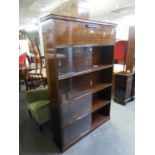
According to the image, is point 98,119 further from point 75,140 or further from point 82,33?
point 82,33

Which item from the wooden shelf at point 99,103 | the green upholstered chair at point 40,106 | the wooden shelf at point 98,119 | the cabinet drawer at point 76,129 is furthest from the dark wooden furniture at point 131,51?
the green upholstered chair at point 40,106

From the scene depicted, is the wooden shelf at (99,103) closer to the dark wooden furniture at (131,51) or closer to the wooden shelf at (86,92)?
the wooden shelf at (86,92)

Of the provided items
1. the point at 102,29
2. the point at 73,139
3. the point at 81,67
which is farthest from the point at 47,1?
the point at 73,139

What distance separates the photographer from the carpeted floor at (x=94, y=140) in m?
1.89

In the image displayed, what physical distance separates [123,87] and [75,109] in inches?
61.4

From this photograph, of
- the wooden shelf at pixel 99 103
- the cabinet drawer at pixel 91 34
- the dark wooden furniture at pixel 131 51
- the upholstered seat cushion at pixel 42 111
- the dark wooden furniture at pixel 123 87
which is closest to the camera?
the cabinet drawer at pixel 91 34

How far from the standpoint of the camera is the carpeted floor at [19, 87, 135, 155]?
6.20 ft

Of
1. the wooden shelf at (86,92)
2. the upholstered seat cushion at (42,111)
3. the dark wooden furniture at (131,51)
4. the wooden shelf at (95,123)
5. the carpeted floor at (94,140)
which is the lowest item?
the carpeted floor at (94,140)

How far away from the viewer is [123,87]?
309 cm

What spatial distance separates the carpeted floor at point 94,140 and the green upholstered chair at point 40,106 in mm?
245

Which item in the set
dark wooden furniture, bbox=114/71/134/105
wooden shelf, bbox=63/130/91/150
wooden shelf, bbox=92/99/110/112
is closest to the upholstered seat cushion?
wooden shelf, bbox=63/130/91/150

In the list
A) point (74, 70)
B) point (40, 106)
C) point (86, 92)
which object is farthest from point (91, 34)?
point (40, 106)
